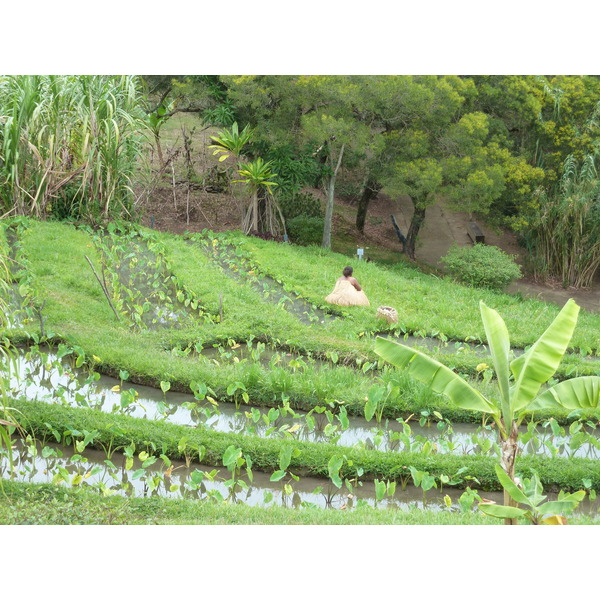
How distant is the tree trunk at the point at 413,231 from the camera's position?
1127 cm

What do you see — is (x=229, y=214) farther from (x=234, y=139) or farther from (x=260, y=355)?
(x=260, y=355)

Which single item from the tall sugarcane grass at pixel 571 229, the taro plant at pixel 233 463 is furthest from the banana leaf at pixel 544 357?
the tall sugarcane grass at pixel 571 229

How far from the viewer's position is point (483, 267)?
9781 millimetres

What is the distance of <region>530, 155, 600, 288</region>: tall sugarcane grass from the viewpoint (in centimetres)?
992

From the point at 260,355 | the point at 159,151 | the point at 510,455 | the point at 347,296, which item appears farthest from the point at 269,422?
the point at 159,151

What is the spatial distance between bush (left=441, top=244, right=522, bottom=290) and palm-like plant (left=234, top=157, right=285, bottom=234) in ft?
8.34

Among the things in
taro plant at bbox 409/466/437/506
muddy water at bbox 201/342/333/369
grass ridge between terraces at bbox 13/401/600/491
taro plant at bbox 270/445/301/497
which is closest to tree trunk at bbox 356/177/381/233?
muddy water at bbox 201/342/333/369

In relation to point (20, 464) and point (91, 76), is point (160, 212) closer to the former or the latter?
point (91, 76)

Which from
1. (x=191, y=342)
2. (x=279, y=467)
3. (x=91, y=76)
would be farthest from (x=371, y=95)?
(x=279, y=467)

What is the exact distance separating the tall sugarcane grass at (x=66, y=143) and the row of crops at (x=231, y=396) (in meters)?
0.49

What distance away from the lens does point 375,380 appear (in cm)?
737

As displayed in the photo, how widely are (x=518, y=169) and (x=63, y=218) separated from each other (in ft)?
19.1

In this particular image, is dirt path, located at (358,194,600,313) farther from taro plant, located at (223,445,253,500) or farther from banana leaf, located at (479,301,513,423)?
taro plant, located at (223,445,253,500)
